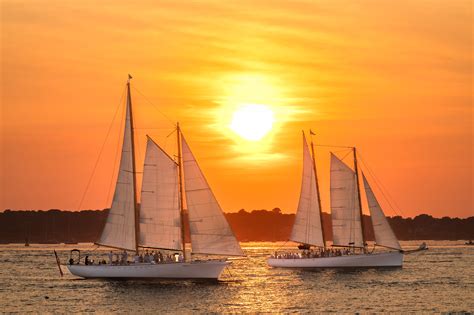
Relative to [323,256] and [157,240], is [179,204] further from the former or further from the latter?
[323,256]

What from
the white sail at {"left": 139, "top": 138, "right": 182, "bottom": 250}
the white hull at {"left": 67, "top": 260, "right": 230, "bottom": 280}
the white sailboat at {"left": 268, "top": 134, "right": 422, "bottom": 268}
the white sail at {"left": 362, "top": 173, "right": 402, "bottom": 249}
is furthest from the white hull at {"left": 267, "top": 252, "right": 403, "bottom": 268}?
the white sail at {"left": 139, "top": 138, "right": 182, "bottom": 250}

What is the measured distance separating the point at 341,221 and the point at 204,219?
37.1m

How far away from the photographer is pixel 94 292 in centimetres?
9250

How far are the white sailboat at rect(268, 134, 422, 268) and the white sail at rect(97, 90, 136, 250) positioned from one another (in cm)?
3414

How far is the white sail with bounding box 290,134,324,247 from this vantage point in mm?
125750

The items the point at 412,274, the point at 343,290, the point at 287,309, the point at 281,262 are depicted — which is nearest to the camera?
the point at 287,309

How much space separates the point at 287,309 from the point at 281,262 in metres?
55.3

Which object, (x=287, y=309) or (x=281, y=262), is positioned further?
(x=281, y=262)

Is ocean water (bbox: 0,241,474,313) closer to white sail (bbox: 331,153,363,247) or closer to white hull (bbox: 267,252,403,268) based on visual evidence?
white hull (bbox: 267,252,403,268)

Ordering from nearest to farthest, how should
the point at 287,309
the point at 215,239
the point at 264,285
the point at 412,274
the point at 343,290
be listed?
the point at 287,309 → the point at 215,239 → the point at 343,290 → the point at 264,285 → the point at 412,274

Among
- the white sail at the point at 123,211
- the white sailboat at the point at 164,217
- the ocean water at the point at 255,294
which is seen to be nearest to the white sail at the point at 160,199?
the white sailboat at the point at 164,217

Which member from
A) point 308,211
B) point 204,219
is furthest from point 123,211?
point 308,211

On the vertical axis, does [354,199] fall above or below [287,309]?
above

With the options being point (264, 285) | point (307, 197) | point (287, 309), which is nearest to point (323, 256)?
point (307, 197)
